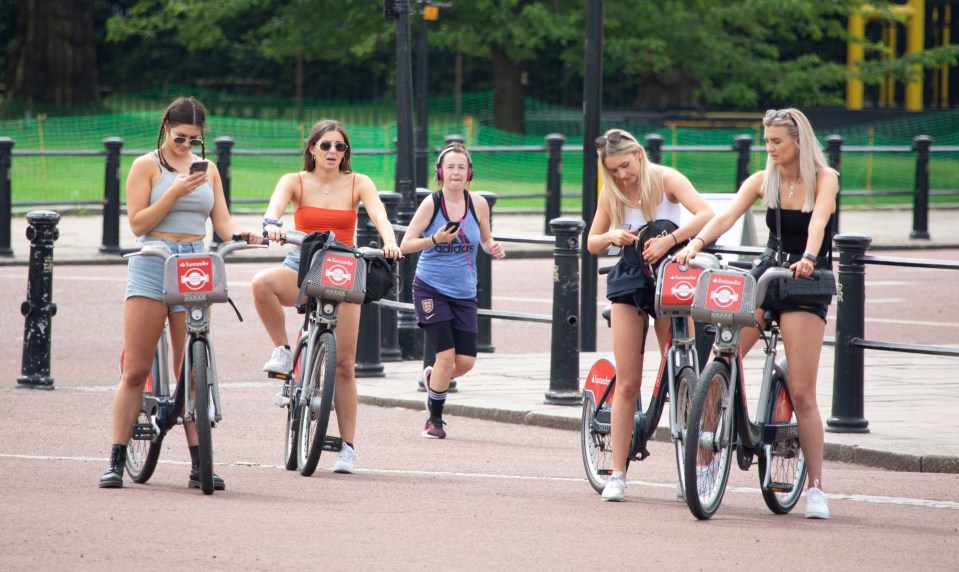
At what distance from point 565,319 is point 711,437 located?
135 inches

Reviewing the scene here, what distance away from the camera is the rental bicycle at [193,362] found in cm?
652

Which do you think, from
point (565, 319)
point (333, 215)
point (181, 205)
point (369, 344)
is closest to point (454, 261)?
point (565, 319)

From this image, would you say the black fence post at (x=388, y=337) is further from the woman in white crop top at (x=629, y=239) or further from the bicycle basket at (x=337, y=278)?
the woman in white crop top at (x=629, y=239)

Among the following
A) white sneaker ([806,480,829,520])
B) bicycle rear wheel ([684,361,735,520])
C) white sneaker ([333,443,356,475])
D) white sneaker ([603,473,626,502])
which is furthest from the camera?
white sneaker ([333,443,356,475])

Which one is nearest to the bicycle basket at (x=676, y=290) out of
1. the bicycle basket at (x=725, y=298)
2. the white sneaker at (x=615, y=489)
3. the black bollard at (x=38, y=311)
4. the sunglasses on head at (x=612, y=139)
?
the bicycle basket at (x=725, y=298)

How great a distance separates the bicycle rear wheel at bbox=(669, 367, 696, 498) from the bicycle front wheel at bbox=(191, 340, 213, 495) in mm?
1973

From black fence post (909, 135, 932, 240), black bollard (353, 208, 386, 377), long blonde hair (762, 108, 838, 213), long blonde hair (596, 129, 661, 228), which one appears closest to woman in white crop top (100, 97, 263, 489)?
long blonde hair (596, 129, 661, 228)

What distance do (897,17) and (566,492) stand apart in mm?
31977

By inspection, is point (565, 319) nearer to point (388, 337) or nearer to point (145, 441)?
point (388, 337)

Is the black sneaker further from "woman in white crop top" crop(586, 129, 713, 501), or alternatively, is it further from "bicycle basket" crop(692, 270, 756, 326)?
"bicycle basket" crop(692, 270, 756, 326)

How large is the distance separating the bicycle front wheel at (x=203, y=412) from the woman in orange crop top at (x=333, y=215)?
3.08 ft

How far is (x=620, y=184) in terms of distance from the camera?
6.90 metres

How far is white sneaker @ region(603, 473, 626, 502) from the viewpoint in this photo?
264 inches

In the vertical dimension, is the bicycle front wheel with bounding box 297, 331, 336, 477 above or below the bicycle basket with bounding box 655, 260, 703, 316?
below
